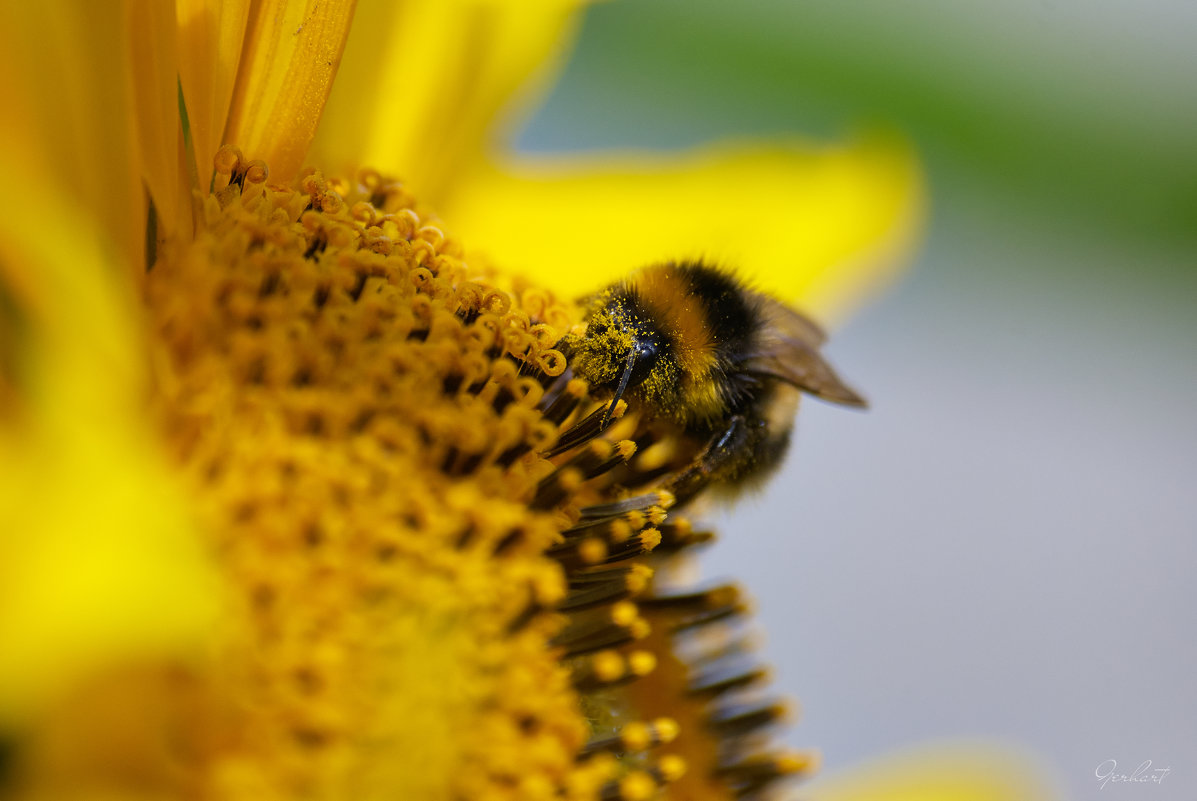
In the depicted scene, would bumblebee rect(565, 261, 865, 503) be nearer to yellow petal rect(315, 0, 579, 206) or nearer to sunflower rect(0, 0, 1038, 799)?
sunflower rect(0, 0, 1038, 799)

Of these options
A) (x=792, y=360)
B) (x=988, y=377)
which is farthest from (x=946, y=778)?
(x=988, y=377)

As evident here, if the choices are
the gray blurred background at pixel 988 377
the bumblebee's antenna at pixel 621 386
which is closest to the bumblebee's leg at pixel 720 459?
the bumblebee's antenna at pixel 621 386

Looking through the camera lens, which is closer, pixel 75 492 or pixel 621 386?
pixel 75 492

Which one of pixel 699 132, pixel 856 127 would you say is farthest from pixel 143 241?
pixel 699 132

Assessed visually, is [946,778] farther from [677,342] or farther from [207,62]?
[207,62]

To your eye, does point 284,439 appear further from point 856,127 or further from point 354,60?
point 856,127

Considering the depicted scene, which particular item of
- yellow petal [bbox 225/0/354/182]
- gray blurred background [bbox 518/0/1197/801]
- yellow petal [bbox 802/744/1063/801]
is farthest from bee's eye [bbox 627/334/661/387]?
gray blurred background [bbox 518/0/1197/801]
